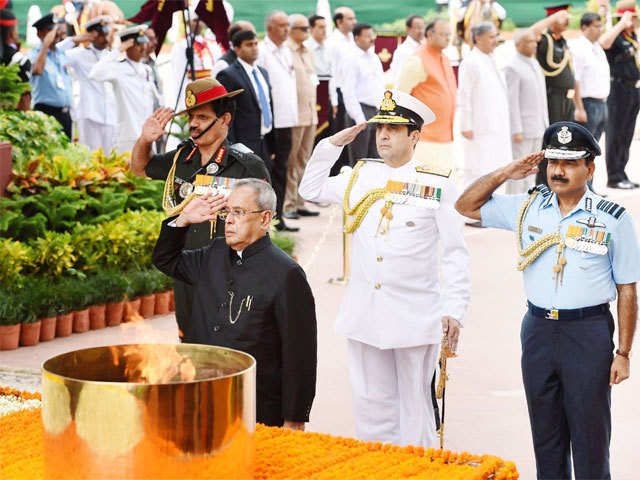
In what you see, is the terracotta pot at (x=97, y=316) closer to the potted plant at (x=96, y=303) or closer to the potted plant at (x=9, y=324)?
the potted plant at (x=96, y=303)

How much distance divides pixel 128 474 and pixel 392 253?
2.96 m

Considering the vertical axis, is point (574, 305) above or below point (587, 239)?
below

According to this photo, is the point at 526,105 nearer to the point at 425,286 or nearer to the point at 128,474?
the point at 425,286

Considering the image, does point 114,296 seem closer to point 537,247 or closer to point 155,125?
point 155,125

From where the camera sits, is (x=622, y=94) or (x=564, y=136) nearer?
(x=564, y=136)

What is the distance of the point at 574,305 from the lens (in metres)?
4.14

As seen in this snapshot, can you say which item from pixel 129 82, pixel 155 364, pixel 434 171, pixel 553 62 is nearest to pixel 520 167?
pixel 434 171

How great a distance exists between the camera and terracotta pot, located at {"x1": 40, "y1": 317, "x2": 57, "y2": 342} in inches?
306

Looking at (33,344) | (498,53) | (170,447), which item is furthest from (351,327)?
(498,53)

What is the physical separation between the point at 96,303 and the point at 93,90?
205 inches

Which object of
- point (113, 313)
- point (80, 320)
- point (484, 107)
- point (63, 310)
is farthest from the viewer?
point (484, 107)

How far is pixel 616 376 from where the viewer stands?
414 centimetres

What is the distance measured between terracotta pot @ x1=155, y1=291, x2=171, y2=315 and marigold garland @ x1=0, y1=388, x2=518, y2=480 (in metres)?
6.19

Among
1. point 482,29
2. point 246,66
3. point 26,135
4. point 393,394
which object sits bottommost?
point 393,394
